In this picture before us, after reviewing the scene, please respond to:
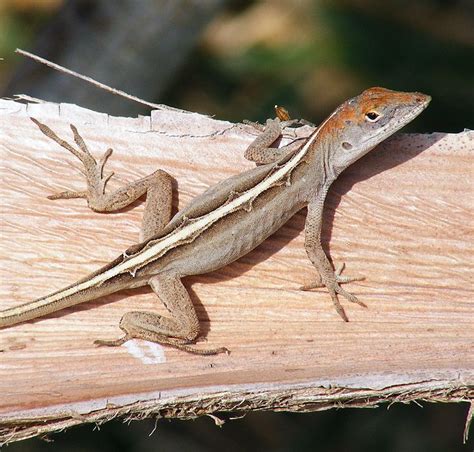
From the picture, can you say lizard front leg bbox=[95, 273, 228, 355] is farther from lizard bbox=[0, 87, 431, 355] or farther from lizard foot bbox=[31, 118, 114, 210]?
lizard foot bbox=[31, 118, 114, 210]

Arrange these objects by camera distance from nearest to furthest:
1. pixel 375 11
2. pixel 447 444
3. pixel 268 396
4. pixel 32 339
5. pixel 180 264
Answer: pixel 268 396
pixel 32 339
pixel 180 264
pixel 447 444
pixel 375 11

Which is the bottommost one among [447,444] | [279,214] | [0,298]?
[447,444]

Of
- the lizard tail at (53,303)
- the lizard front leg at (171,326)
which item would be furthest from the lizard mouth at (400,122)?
the lizard tail at (53,303)

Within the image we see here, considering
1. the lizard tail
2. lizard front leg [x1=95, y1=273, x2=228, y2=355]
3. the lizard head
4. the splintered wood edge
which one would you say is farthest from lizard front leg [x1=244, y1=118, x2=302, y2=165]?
the splintered wood edge

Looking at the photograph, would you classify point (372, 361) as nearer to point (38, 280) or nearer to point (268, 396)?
point (268, 396)

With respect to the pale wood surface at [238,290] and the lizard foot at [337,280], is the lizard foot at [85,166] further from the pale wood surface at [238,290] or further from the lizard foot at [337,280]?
the lizard foot at [337,280]

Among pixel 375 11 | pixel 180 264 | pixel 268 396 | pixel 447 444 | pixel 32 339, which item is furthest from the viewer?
pixel 375 11

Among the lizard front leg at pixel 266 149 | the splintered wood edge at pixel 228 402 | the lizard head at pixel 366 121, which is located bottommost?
the splintered wood edge at pixel 228 402

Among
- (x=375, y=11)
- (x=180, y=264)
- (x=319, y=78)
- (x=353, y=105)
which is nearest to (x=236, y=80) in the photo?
(x=319, y=78)
